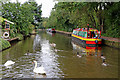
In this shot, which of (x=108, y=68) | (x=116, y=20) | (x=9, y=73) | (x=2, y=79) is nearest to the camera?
(x=2, y=79)

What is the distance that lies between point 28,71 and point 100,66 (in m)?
5.76

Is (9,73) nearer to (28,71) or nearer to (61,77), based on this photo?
(28,71)

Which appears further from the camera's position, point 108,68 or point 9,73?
point 108,68

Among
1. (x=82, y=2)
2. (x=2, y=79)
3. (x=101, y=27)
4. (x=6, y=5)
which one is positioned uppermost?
(x=6, y=5)

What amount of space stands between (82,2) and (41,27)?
10739cm

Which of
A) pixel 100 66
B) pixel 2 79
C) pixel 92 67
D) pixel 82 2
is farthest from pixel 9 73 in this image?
pixel 82 2

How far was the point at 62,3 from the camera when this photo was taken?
69.7 feet

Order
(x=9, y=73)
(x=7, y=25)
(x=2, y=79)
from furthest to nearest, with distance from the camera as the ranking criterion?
(x=7, y=25) < (x=9, y=73) < (x=2, y=79)

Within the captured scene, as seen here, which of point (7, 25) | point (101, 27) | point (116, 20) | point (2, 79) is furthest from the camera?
point (101, 27)

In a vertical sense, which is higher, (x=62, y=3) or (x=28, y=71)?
(x=62, y=3)

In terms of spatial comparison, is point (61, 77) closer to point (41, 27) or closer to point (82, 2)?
point (82, 2)

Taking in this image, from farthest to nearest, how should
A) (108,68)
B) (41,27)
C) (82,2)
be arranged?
(41,27)
(82,2)
(108,68)

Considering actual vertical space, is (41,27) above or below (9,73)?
above

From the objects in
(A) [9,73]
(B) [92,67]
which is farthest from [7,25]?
(B) [92,67]
